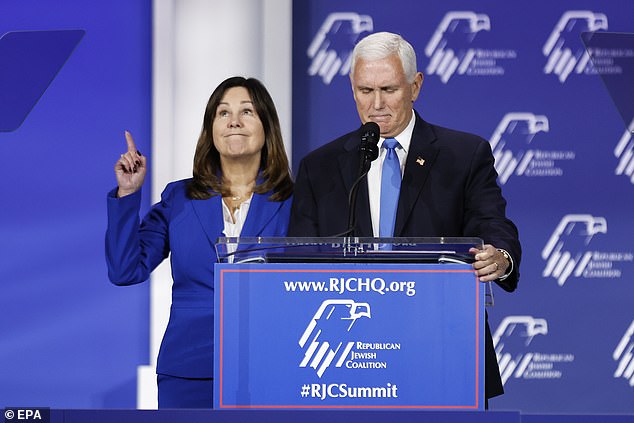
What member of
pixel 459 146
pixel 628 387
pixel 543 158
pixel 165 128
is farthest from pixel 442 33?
pixel 459 146

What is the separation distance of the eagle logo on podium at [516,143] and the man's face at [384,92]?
212 centimetres

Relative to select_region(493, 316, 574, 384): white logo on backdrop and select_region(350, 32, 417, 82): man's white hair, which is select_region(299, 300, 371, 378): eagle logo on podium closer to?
select_region(350, 32, 417, 82): man's white hair

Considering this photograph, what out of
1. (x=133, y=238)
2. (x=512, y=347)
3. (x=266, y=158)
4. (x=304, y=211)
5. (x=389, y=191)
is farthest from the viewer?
(x=512, y=347)

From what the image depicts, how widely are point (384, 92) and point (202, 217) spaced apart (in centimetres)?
72

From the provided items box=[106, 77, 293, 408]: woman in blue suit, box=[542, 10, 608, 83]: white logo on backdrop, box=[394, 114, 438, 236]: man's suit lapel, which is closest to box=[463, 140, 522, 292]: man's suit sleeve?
box=[394, 114, 438, 236]: man's suit lapel

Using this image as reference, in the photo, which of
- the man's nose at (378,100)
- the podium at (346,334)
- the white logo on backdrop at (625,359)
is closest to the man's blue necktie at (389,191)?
the man's nose at (378,100)

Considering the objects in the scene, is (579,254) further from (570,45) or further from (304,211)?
(304,211)

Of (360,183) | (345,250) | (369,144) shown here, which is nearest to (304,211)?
(360,183)

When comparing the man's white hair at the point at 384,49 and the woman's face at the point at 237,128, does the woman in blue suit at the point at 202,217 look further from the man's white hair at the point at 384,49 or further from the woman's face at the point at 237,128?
the man's white hair at the point at 384,49

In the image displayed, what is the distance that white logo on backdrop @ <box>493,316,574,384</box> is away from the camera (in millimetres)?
4492

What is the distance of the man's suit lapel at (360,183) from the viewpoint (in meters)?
2.33

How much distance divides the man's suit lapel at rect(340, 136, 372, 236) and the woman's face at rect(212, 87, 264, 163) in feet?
1.57

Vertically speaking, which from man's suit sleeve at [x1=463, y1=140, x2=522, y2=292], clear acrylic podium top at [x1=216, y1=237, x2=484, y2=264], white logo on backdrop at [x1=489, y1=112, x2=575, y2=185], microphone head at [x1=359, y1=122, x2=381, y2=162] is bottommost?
clear acrylic podium top at [x1=216, y1=237, x2=484, y2=264]

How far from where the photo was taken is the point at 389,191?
2.36 m
